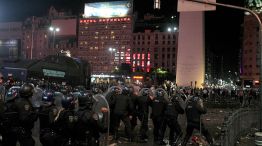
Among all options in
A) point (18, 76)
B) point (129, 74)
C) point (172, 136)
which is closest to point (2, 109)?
point (172, 136)

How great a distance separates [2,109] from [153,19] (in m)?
161

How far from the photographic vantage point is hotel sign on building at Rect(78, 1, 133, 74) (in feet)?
527

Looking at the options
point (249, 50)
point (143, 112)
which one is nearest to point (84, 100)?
point (143, 112)

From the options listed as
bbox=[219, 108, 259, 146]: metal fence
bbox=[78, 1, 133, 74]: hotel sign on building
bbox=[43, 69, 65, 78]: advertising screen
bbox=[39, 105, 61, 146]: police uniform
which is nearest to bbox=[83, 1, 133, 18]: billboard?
bbox=[78, 1, 133, 74]: hotel sign on building

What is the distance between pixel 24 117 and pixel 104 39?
16216 cm

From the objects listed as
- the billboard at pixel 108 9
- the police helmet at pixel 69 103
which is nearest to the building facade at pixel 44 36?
the billboard at pixel 108 9

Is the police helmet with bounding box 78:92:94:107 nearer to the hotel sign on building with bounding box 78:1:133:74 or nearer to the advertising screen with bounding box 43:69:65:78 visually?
the advertising screen with bounding box 43:69:65:78

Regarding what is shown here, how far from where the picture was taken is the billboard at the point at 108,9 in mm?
146550

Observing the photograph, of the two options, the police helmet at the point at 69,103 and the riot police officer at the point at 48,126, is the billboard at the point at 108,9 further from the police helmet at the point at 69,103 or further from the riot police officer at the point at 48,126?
the riot police officer at the point at 48,126

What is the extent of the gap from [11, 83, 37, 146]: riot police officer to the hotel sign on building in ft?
484

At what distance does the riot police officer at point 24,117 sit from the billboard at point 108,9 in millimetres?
137523

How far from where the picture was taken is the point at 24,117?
775cm

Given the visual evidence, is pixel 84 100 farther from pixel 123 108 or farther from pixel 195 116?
pixel 123 108

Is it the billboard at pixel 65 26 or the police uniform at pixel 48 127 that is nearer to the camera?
the police uniform at pixel 48 127
